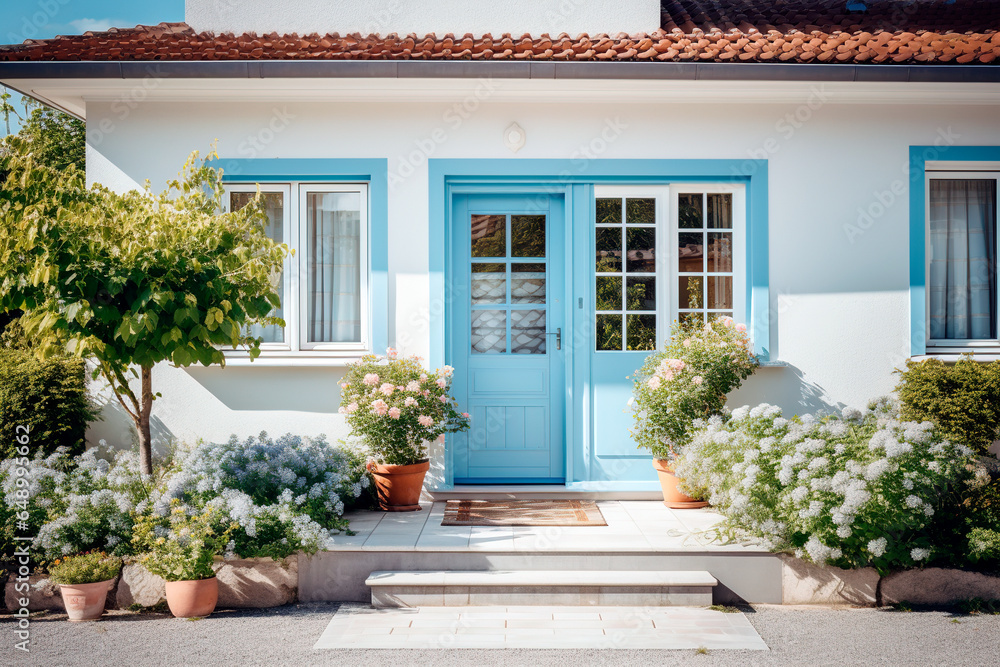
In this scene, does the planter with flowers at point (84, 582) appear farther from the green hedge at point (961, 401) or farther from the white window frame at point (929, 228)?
the white window frame at point (929, 228)

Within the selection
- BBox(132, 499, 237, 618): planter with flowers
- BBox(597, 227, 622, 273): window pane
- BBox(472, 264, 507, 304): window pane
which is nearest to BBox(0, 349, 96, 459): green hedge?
BBox(132, 499, 237, 618): planter with flowers

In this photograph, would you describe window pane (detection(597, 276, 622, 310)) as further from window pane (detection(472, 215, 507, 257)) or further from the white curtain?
the white curtain

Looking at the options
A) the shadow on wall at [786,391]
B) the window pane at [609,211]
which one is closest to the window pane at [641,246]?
the window pane at [609,211]

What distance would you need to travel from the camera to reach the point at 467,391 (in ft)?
20.6

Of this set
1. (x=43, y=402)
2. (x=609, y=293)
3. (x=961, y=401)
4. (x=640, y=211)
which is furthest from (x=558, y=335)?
(x=43, y=402)

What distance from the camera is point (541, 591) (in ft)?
14.2

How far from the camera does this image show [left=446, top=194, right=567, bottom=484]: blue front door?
6.25 meters

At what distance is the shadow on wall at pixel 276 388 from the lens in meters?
5.96

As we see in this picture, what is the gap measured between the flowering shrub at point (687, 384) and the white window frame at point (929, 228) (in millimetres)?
1718

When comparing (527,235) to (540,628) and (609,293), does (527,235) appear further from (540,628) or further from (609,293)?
(540,628)

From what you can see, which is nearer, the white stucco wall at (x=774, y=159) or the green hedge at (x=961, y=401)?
the green hedge at (x=961, y=401)

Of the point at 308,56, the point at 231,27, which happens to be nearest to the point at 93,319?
the point at 308,56

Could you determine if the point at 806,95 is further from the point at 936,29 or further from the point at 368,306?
the point at 368,306

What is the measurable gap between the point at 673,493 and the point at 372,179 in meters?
3.49
